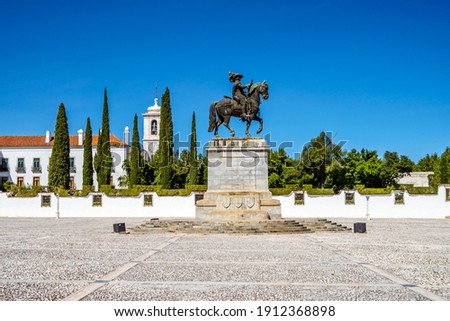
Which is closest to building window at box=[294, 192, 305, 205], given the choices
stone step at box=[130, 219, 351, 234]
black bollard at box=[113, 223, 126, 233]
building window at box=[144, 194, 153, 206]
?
building window at box=[144, 194, 153, 206]

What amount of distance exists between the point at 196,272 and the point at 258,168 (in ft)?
47.5

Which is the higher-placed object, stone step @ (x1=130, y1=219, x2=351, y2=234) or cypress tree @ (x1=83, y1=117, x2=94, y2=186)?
cypress tree @ (x1=83, y1=117, x2=94, y2=186)

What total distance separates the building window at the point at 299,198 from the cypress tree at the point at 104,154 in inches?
1037

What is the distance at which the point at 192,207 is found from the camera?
35.6m

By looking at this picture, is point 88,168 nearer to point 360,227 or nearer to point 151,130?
point 151,130

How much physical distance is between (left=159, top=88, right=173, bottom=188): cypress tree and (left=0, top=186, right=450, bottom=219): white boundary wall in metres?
10.6

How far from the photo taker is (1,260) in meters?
11.5

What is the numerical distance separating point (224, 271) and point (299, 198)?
1030 inches

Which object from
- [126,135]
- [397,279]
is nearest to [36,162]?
[126,135]

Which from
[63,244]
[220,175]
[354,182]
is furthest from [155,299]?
[354,182]

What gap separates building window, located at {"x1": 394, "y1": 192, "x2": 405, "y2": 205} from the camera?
34.7 metres

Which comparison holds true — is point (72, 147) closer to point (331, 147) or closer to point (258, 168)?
point (331, 147)

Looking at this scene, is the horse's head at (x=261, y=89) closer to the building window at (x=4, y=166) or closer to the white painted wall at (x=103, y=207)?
the white painted wall at (x=103, y=207)

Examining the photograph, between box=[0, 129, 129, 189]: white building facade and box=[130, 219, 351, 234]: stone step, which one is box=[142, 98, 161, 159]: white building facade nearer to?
box=[0, 129, 129, 189]: white building facade
